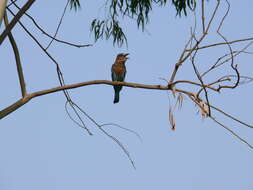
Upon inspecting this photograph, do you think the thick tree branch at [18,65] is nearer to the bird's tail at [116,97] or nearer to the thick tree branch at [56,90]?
the thick tree branch at [56,90]

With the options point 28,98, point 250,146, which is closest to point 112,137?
point 28,98

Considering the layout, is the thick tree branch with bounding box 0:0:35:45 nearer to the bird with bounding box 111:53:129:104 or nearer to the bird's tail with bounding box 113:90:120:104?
the bird's tail with bounding box 113:90:120:104

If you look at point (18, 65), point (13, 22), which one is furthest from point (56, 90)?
point (13, 22)

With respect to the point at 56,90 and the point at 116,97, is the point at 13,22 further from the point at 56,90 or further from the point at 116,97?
the point at 116,97

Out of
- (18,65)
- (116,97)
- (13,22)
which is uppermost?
(13,22)

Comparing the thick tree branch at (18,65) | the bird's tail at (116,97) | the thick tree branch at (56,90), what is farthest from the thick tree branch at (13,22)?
the bird's tail at (116,97)

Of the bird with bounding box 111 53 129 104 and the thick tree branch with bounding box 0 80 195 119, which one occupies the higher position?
the bird with bounding box 111 53 129 104

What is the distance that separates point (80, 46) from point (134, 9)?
2540mm

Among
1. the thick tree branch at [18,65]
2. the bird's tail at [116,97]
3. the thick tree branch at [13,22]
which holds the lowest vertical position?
the bird's tail at [116,97]

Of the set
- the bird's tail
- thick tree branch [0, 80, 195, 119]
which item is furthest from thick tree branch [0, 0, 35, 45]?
the bird's tail

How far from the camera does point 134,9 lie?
4.80 m

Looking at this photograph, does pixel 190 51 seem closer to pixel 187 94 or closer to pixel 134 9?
pixel 187 94

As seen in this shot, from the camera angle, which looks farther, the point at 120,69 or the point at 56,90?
the point at 120,69

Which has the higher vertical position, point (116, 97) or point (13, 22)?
point (13, 22)
